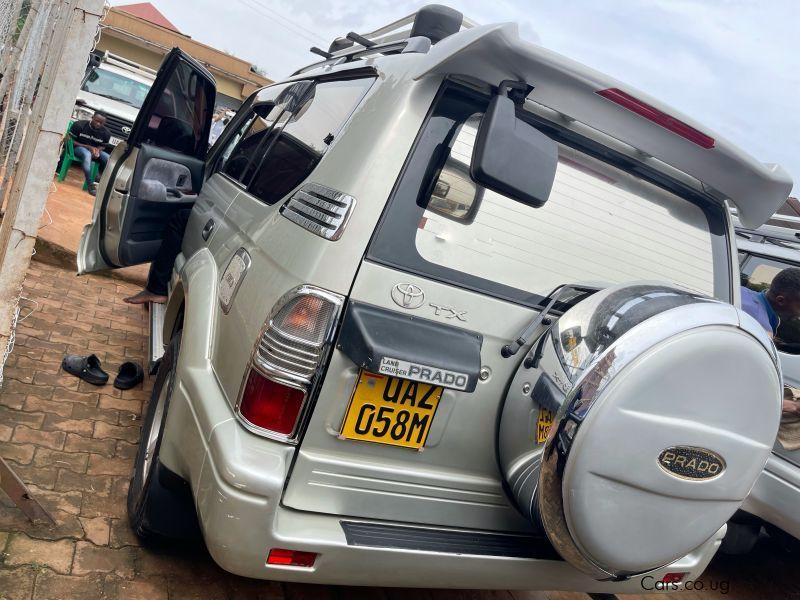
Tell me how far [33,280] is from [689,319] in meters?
4.99

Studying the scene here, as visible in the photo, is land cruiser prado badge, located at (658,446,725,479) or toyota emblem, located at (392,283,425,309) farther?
toyota emblem, located at (392,283,425,309)

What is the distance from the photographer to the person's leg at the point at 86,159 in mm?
10648

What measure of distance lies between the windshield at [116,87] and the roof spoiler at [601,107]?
12562 mm

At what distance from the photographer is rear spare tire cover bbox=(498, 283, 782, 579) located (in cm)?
178

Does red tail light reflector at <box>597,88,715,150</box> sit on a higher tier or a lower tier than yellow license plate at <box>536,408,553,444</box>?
higher

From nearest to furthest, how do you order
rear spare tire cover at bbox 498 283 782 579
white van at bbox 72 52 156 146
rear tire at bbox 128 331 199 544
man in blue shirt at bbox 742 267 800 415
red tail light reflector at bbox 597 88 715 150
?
rear spare tire cover at bbox 498 283 782 579
red tail light reflector at bbox 597 88 715 150
rear tire at bbox 128 331 199 544
man in blue shirt at bbox 742 267 800 415
white van at bbox 72 52 156 146

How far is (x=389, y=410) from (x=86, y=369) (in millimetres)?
2459

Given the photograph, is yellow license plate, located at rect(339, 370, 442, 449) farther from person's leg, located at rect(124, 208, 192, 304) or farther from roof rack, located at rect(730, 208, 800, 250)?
roof rack, located at rect(730, 208, 800, 250)

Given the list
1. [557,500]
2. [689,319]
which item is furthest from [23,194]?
[689,319]

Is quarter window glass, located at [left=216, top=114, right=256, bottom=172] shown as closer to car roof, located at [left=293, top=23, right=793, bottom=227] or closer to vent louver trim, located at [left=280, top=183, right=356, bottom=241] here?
car roof, located at [left=293, top=23, right=793, bottom=227]

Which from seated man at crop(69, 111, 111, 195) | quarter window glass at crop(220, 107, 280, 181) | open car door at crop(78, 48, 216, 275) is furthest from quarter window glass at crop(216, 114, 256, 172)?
seated man at crop(69, 111, 111, 195)

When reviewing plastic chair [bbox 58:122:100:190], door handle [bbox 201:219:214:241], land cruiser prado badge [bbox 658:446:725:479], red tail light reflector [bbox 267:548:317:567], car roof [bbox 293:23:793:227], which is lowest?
plastic chair [bbox 58:122:100:190]

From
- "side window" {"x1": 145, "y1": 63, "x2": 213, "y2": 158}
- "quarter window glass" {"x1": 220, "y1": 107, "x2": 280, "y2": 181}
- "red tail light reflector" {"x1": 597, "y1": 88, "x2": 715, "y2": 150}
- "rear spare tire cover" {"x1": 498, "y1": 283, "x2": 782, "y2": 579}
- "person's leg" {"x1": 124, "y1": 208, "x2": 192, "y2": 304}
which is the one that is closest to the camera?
"rear spare tire cover" {"x1": 498, "y1": 283, "x2": 782, "y2": 579}

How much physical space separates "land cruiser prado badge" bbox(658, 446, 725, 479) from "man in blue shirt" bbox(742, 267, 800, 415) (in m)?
2.34
